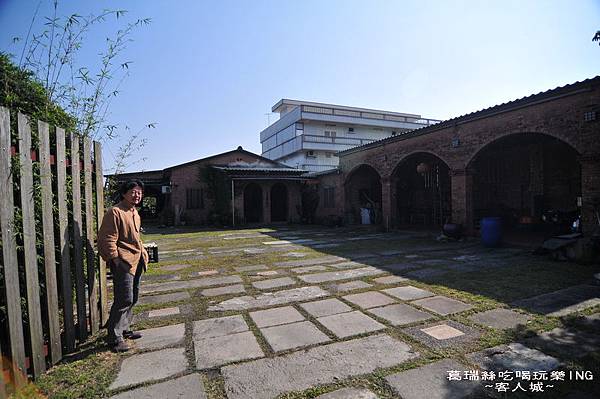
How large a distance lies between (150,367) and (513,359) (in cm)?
307

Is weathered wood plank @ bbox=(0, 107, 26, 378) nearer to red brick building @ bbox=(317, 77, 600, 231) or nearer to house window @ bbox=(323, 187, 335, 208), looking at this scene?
red brick building @ bbox=(317, 77, 600, 231)

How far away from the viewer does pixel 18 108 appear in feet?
9.30

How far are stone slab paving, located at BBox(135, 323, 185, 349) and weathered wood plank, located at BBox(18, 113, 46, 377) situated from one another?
2.63 ft

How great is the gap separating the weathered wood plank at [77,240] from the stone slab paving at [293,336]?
5.79ft

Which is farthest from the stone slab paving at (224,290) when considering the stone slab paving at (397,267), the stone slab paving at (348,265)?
the stone slab paving at (397,267)

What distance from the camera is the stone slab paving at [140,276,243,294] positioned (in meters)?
4.93

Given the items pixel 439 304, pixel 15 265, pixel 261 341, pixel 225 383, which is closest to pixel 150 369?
pixel 225 383

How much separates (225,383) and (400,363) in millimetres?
1422

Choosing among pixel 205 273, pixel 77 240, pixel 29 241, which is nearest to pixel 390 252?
pixel 205 273

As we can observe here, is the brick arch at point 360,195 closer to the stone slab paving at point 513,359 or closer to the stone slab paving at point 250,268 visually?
the stone slab paving at point 250,268

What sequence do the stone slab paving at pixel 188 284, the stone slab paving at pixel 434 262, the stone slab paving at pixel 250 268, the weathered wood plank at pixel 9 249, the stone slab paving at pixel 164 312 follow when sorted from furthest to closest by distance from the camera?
1. the stone slab paving at pixel 434 262
2. the stone slab paving at pixel 250 268
3. the stone slab paving at pixel 188 284
4. the stone slab paving at pixel 164 312
5. the weathered wood plank at pixel 9 249

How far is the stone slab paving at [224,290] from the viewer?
4594mm

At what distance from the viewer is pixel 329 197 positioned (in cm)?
1775

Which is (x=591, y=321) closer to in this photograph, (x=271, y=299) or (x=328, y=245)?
(x=271, y=299)
